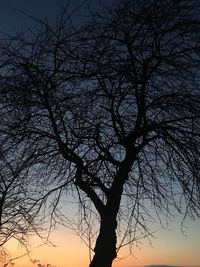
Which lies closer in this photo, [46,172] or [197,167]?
[197,167]

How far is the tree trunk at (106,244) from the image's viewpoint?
26.5 ft

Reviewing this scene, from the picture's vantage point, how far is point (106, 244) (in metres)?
8.14

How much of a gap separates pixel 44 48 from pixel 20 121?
4.06ft

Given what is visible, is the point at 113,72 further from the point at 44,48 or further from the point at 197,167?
the point at 197,167

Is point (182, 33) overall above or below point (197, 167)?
above

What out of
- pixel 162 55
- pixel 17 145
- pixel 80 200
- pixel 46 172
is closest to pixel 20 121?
pixel 17 145

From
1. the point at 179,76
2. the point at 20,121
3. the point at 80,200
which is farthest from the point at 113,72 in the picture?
the point at 80,200

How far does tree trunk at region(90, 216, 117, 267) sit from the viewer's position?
26.5 ft

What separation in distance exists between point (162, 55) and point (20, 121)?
2.54 m

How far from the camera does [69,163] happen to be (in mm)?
9438

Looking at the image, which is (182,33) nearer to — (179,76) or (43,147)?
(179,76)

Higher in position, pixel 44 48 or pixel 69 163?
pixel 44 48

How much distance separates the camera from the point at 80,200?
9422mm

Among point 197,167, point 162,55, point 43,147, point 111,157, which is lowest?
point 197,167
